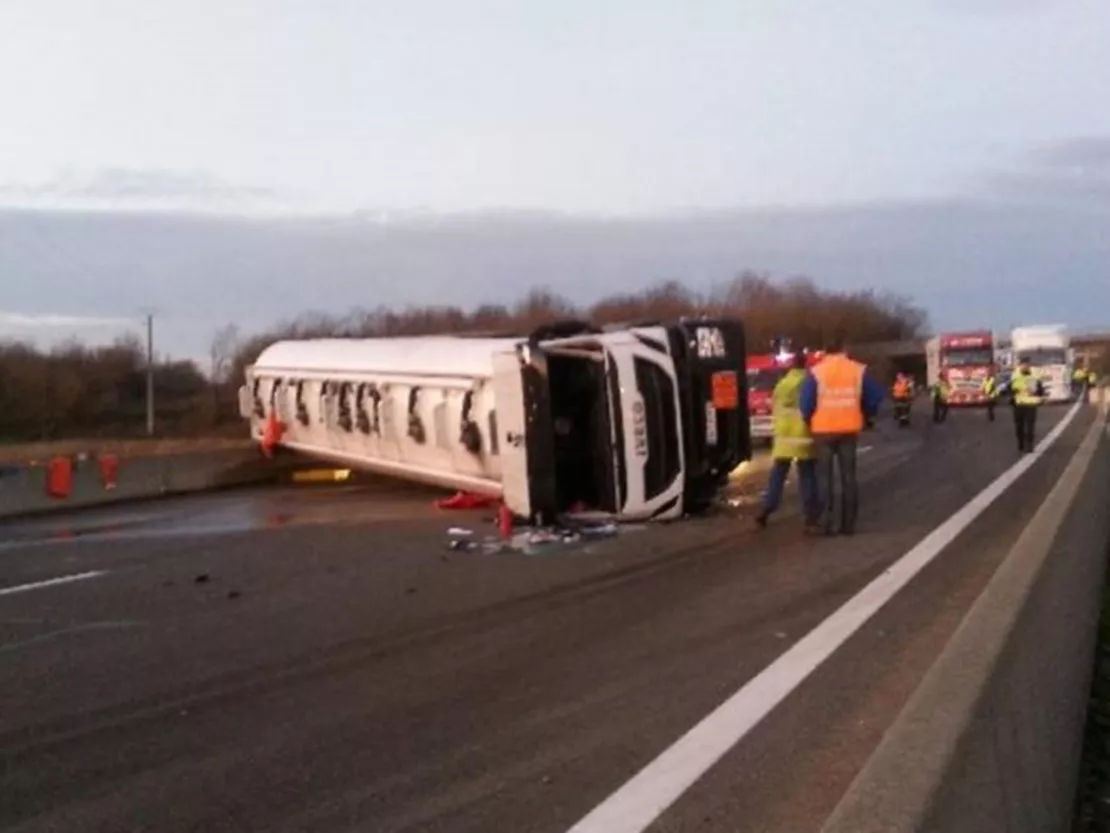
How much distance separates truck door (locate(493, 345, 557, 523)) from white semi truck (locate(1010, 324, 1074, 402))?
4745cm

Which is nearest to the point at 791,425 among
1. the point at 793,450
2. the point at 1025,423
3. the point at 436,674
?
the point at 793,450

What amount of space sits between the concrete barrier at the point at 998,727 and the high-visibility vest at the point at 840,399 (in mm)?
6076

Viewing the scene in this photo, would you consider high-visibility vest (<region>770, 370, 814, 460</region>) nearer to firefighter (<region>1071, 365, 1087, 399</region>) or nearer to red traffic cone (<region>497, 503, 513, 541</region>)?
red traffic cone (<region>497, 503, 513, 541</region>)

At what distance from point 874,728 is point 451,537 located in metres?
9.32

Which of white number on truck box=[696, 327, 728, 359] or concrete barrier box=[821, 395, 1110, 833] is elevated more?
white number on truck box=[696, 327, 728, 359]

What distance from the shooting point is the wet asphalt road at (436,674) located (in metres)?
6.09

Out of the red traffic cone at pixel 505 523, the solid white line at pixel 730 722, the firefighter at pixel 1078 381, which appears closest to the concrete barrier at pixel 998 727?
the solid white line at pixel 730 722

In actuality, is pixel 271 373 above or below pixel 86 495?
above

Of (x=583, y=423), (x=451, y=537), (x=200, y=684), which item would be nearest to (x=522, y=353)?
(x=583, y=423)

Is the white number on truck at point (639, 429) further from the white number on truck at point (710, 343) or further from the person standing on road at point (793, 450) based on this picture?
the white number on truck at point (710, 343)

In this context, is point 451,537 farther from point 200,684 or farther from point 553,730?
point 553,730

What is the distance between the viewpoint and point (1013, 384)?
2881cm

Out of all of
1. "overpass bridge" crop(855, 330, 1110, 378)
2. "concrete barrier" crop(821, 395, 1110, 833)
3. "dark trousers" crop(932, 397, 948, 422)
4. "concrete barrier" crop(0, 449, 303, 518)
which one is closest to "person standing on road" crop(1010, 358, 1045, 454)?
"concrete barrier" crop(0, 449, 303, 518)

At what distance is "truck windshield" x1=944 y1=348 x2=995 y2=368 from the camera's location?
58.2m
